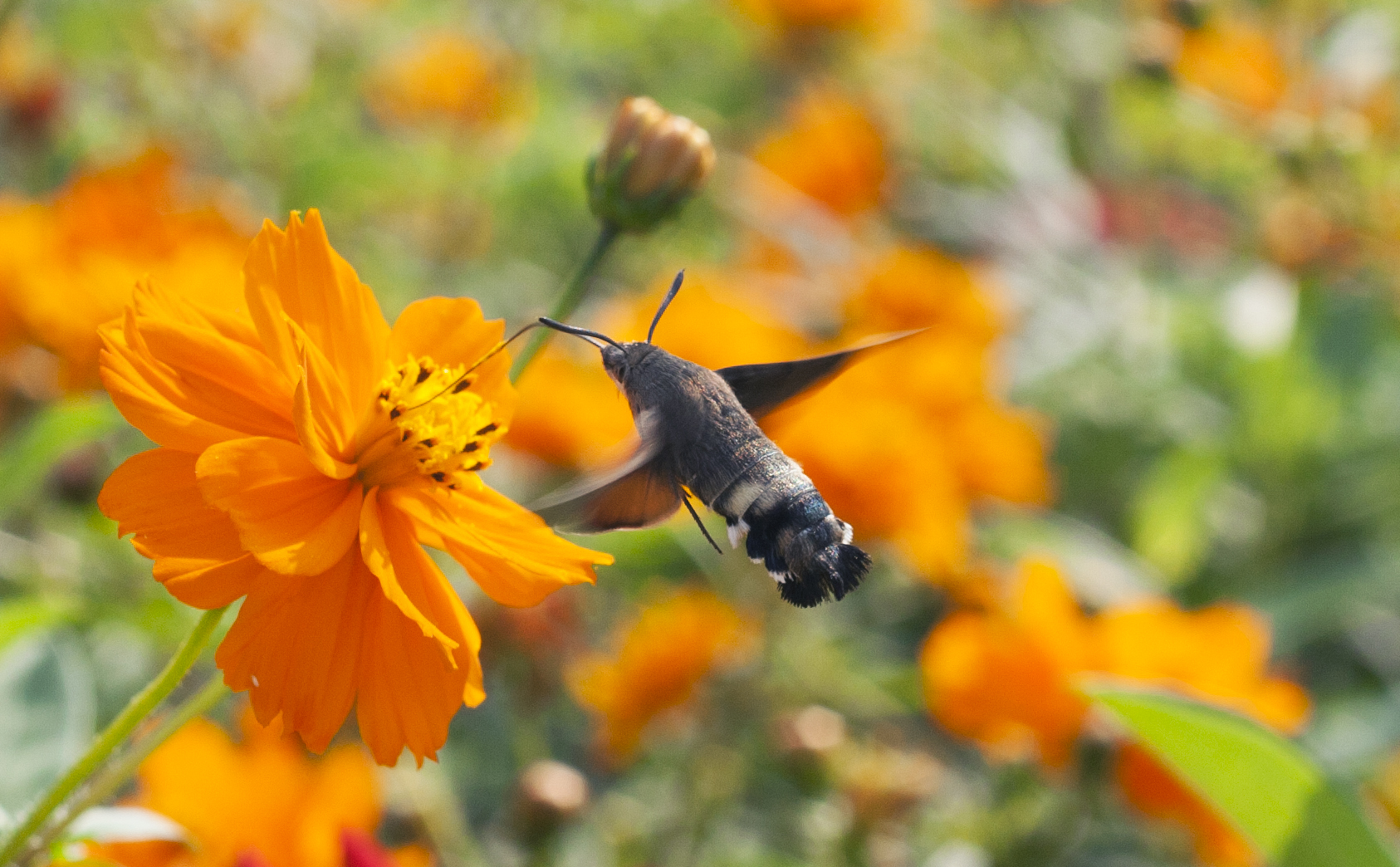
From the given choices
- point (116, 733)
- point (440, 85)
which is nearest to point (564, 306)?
point (116, 733)

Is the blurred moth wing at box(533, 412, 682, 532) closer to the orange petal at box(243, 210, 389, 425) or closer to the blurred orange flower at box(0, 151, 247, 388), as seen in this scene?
the orange petal at box(243, 210, 389, 425)

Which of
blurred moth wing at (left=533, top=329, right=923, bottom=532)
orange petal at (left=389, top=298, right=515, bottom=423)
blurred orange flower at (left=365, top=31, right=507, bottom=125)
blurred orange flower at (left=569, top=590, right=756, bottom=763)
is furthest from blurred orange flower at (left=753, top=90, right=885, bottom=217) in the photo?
orange petal at (left=389, top=298, right=515, bottom=423)

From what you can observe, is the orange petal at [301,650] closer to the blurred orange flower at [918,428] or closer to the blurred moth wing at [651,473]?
the blurred moth wing at [651,473]

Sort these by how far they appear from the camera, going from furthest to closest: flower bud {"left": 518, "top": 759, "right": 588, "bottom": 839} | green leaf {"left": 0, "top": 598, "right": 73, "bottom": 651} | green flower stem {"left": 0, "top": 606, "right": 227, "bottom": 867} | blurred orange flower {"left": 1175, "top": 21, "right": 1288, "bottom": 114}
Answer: blurred orange flower {"left": 1175, "top": 21, "right": 1288, "bottom": 114}
flower bud {"left": 518, "top": 759, "right": 588, "bottom": 839}
green leaf {"left": 0, "top": 598, "right": 73, "bottom": 651}
green flower stem {"left": 0, "top": 606, "right": 227, "bottom": 867}

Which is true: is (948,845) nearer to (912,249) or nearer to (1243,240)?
(912,249)

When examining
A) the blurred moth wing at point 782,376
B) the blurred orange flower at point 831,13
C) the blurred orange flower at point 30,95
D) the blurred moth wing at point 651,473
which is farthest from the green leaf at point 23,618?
the blurred orange flower at point 831,13
